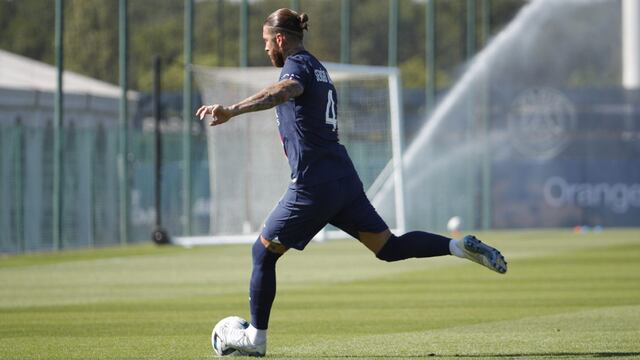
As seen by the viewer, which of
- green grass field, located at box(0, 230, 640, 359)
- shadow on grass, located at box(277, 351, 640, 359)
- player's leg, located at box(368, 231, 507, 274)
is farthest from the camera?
green grass field, located at box(0, 230, 640, 359)

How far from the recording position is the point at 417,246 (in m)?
10.1

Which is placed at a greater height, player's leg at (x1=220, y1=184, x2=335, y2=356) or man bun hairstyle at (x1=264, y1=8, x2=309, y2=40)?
man bun hairstyle at (x1=264, y1=8, x2=309, y2=40)

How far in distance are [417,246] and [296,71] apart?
164cm

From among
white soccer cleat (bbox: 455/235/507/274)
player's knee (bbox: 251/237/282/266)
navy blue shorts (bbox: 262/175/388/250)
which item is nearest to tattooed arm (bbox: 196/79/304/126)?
navy blue shorts (bbox: 262/175/388/250)

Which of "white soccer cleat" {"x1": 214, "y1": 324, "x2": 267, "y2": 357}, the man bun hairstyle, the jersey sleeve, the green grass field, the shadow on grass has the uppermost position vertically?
the man bun hairstyle

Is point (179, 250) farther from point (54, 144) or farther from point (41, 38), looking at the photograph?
point (41, 38)

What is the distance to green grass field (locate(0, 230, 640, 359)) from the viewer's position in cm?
1055

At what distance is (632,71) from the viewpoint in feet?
155

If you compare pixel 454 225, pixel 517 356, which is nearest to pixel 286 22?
pixel 517 356

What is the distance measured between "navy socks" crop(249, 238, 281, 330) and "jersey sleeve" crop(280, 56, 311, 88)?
4.04 ft

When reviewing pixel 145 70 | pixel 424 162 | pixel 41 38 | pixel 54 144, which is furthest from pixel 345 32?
pixel 145 70

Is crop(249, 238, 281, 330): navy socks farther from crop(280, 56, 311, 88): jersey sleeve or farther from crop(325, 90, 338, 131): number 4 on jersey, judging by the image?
crop(280, 56, 311, 88): jersey sleeve

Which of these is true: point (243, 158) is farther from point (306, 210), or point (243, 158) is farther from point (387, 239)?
point (306, 210)

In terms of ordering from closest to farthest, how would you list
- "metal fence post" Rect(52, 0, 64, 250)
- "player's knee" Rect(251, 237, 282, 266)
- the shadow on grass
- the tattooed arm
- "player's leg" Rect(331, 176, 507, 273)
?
the tattooed arm, the shadow on grass, "player's knee" Rect(251, 237, 282, 266), "player's leg" Rect(331, 176, 507, 273), "metal fence post" Rect(52, 0, 64, 250)
